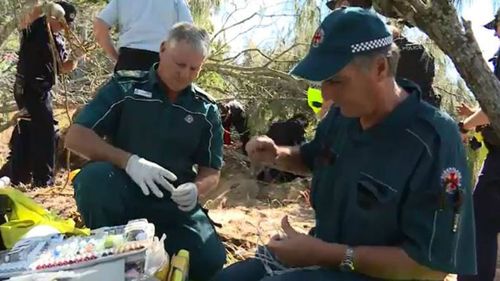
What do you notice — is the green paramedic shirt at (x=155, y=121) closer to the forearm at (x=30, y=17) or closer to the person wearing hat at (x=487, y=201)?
the person wearing hat at (x=487, y=201)

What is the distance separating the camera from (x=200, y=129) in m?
2.42

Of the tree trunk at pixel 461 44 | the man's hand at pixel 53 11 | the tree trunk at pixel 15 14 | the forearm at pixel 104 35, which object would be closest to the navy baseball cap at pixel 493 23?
the tree trunk at pixel 461 44

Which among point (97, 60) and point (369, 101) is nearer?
point (369, 101)

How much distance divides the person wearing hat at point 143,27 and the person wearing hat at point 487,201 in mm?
1380

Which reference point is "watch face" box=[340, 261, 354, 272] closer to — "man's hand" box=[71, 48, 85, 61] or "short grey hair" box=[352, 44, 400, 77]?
"short grey hair" box=[352, 44, 400, 77]

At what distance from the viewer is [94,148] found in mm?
2230

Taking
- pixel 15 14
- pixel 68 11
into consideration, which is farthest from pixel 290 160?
pixel 68 11

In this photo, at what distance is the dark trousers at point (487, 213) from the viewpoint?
2357mm

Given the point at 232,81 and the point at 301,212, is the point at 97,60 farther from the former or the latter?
the point at 301,212

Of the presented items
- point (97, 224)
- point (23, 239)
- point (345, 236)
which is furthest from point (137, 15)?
point (345, 236)

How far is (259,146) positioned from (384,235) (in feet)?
1.47

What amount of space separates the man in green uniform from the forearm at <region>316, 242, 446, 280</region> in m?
0.69

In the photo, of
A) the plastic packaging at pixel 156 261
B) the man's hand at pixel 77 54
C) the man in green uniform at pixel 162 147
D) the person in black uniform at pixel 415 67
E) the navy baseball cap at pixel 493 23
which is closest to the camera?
the plastic packaging at pixel 156 261

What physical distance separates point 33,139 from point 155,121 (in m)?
2.24
